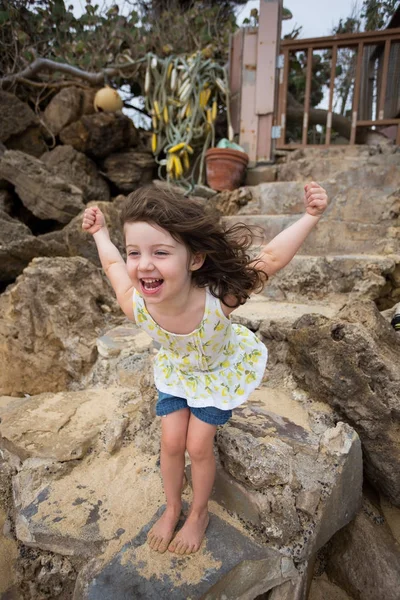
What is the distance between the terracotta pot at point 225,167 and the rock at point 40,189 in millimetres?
1690

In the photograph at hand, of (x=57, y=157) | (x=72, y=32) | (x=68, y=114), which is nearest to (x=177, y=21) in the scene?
(x=72, y=32)

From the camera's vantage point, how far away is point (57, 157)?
5703 millimetres

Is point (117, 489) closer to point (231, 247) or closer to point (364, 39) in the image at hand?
point (231, 247)

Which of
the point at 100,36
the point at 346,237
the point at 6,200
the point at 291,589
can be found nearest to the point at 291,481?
the point at 291,589

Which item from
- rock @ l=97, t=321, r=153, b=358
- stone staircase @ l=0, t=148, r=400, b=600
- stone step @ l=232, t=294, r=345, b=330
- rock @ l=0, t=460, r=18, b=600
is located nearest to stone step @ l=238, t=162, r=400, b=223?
stone step @ l=232, t=294, r=345, b=330

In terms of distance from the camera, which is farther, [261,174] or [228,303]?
[261,174]

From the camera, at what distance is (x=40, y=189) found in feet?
14.6

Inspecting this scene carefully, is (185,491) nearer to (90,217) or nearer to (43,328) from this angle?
(90,217)

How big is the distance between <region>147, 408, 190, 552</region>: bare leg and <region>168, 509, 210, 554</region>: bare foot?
0.12 feet

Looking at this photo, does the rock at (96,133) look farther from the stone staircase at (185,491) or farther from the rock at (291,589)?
the rock at (291,589)

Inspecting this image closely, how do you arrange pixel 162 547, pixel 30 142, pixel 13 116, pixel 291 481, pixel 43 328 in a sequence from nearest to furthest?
pixel 162 547 < pixel 291 481 < pixel 43 328 < pixel 13 116 < pixel 30 142

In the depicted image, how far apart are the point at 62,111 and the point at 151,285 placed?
599 cm

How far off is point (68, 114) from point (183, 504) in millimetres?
6166

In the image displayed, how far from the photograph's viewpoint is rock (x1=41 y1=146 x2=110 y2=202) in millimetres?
5664
